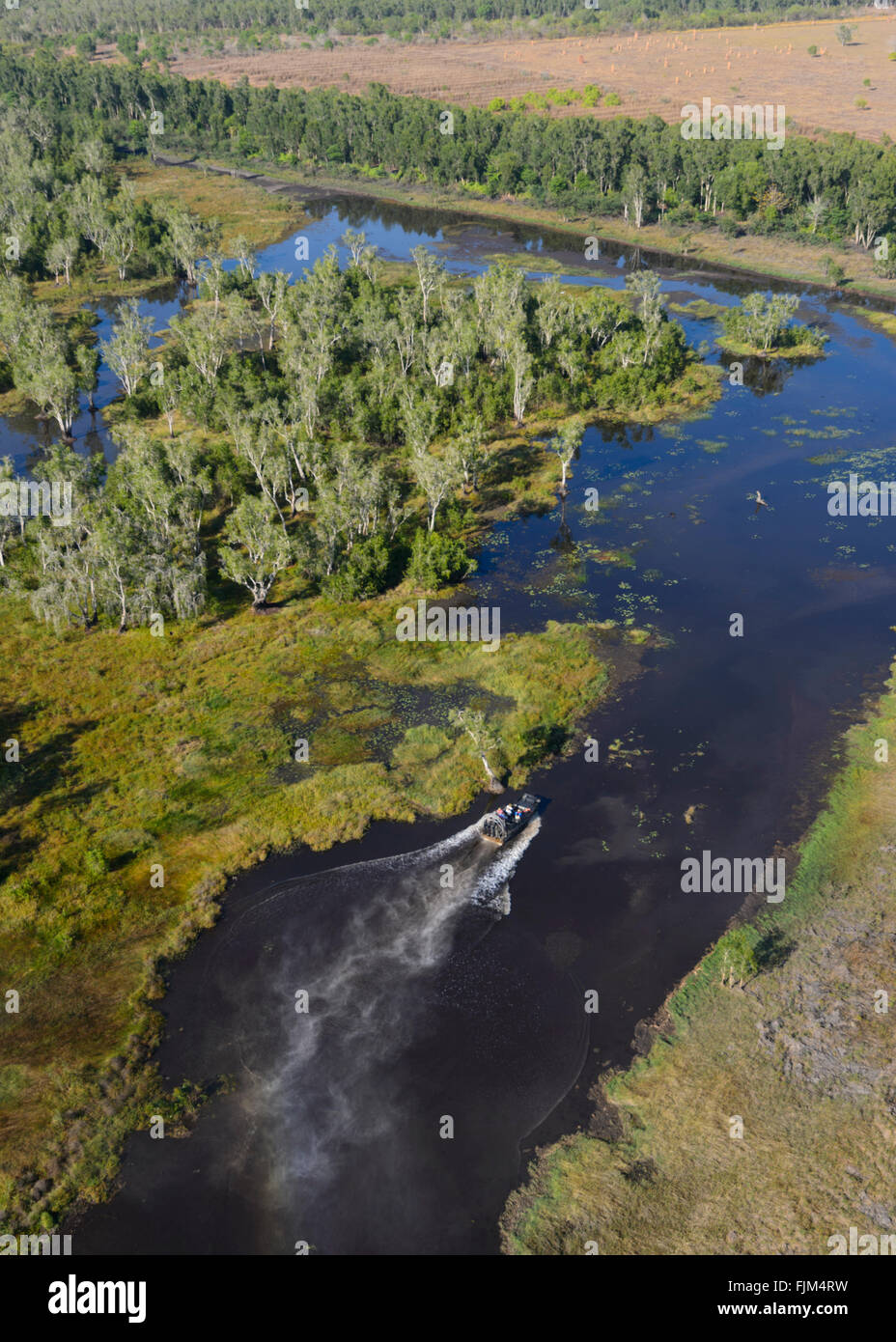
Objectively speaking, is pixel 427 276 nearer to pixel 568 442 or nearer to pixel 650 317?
pixel 650 317

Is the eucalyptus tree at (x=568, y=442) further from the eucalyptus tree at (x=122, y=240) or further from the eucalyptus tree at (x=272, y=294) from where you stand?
the eucalyptus tree at (x=122, y=240)

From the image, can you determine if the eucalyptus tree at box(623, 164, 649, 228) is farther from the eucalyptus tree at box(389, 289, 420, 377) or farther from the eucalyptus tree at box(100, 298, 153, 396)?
the eucalyptus tree at box(100, 298, 153, 396)

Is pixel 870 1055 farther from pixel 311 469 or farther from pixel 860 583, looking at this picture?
pixel 311 469

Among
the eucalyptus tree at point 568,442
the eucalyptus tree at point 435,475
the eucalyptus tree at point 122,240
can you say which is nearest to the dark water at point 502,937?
the eucalyptus tree at point 435,475

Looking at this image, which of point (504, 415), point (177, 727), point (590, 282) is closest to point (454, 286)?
point (590, 282)

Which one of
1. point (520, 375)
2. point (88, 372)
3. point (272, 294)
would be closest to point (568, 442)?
point (520, 375)
